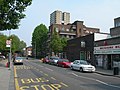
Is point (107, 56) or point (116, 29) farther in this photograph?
point (116, 29)

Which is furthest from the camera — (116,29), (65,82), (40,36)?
(40,36)

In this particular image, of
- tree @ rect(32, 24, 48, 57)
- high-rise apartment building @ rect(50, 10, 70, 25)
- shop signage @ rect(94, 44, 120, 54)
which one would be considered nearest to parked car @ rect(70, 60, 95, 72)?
shop signage @ rect(94, 44, 120, 54)

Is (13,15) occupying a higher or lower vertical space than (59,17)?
lower

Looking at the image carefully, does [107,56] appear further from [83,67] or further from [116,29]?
[116,29]

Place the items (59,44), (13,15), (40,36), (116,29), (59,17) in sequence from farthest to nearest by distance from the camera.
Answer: (59,17) < (40,36) < (59,44) < (116,29) < (13,15)

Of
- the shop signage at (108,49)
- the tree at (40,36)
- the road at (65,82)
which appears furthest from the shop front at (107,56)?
the tree at (40,36)

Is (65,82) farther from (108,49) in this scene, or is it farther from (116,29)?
(116,29)

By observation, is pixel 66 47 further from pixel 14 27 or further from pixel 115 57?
pixel 14 27

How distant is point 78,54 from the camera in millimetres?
51812

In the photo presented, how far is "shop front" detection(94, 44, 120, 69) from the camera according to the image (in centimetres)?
3453

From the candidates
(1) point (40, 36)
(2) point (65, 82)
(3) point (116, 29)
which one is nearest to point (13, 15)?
(2) point (65, 82)

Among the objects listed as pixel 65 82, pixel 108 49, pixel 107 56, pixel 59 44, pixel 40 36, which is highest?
pixel 40 36

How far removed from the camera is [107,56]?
37750 millimetres

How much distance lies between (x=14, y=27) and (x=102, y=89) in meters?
19.1
